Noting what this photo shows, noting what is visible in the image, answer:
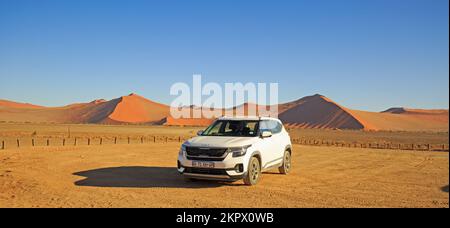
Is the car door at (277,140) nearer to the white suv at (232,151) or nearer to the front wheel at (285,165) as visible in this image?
the white suv at (232,151)

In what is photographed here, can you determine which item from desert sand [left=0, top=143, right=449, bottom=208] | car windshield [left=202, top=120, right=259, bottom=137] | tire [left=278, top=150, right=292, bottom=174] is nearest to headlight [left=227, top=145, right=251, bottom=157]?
desert sand [left=0, top=143, right=449, bottom=208]

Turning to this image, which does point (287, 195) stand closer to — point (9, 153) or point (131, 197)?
point (131, 197)

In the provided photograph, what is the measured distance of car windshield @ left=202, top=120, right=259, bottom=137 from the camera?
11341 mm

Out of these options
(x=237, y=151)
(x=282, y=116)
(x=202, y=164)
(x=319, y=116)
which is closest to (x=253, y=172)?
(x=237, y=151)

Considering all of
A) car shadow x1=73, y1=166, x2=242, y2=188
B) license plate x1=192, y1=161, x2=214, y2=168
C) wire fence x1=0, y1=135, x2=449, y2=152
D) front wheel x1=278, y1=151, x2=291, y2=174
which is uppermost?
license plate x1=192, y1=161, x2=214, y2=168

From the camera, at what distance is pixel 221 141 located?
10.4 meters

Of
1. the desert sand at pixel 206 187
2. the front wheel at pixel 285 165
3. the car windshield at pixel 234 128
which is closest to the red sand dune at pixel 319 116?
the desert sand at pixel 206 187

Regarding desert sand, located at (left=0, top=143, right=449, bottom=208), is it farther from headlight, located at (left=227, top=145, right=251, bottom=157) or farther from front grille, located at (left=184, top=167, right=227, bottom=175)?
headlight, located at (left=227, top=145, right=251, bottom=157)

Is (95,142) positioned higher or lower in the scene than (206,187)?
lower

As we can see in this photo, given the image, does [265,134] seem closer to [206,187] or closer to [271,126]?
[271,126]

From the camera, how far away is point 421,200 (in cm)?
873

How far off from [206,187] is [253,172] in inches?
52.2
